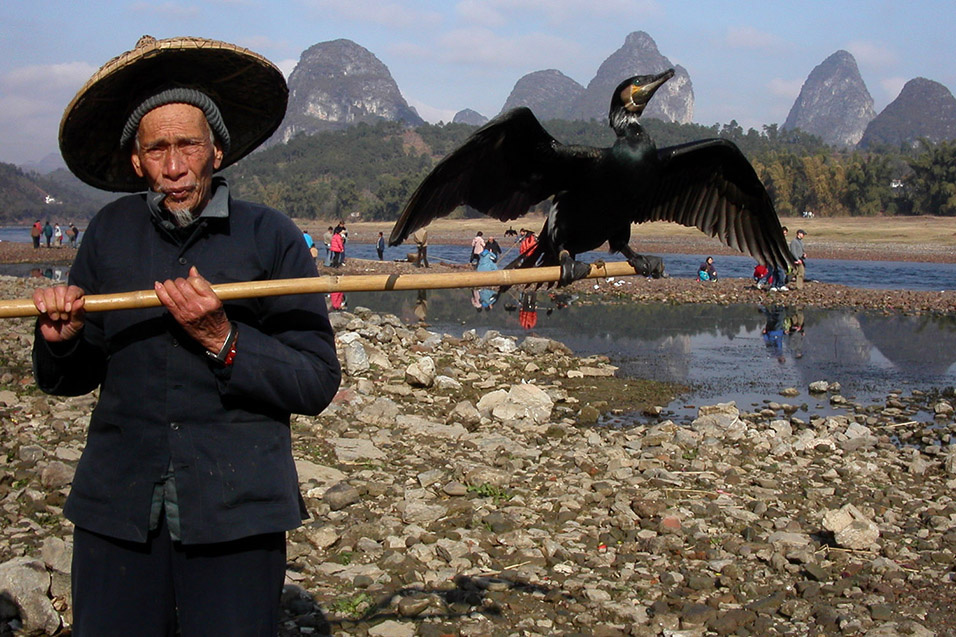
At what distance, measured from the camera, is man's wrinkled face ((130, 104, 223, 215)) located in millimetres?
2066

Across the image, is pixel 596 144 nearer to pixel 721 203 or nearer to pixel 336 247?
pixel 336 247

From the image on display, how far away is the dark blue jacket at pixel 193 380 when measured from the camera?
6.34 ft

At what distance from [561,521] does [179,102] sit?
3441mm

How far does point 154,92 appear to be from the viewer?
2193 millimetres

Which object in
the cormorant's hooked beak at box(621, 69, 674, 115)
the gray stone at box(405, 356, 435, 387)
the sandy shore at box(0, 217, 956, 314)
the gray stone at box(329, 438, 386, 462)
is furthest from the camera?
the sandy shore at box(0, 217, 956, 314)

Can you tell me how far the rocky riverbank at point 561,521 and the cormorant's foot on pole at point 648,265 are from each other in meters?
1.54

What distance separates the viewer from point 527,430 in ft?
23.1

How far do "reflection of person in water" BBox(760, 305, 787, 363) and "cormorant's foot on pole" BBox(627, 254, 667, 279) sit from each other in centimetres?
898

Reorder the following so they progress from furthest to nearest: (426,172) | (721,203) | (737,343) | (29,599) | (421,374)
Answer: (426,172) → (737,343) → (421,374) → (721,203) → (29,599)

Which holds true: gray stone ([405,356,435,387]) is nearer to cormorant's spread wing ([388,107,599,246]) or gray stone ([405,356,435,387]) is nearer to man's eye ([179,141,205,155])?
cormorant's spread wing ([388,107,599,246])

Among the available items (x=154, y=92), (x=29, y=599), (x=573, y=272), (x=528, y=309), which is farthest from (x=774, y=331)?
(x=154, y=92)

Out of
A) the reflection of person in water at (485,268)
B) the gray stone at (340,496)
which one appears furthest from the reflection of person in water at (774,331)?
the gray stone at (340,496)

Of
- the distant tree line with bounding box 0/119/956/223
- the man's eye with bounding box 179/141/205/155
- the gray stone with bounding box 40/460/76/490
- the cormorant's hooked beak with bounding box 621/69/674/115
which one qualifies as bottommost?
the gray stone with bounding box 40/460/76/490

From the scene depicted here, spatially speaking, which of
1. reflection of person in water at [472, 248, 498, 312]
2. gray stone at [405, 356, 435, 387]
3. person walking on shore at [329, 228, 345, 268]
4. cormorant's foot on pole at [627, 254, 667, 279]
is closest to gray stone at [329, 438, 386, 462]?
gray stone at [405, 356, 435, 387]
